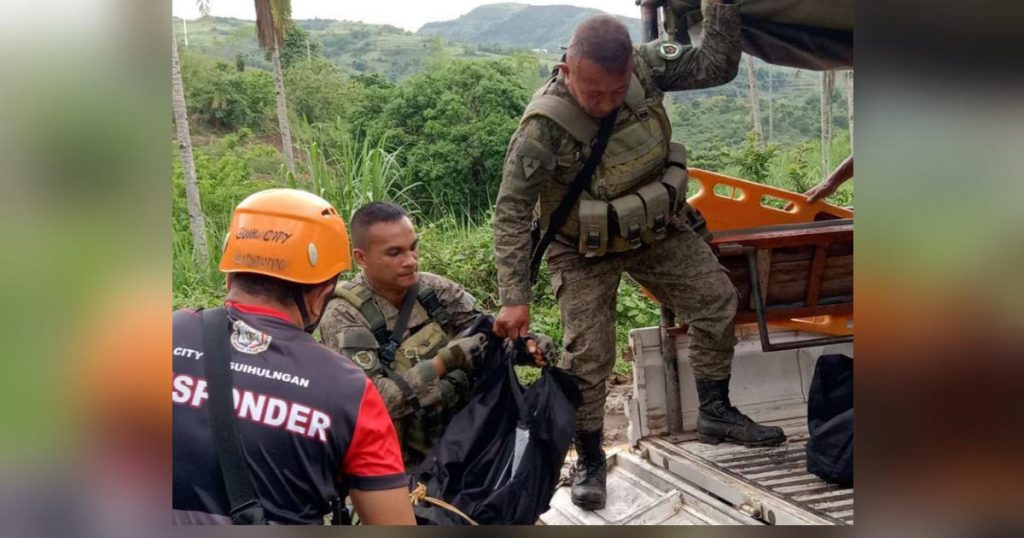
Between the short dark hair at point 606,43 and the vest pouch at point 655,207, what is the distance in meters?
0.47

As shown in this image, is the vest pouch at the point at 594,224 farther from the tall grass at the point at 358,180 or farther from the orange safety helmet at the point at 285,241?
the tall grass at the point at 358,180

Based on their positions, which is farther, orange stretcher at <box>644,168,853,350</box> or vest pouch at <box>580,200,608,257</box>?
orange stretcher at <box>644,168,853,350</box>

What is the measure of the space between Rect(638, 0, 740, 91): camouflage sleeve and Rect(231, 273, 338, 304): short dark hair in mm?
1804

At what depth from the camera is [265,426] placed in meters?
2.11

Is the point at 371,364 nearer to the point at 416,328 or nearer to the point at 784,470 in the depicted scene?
the point at 416,328

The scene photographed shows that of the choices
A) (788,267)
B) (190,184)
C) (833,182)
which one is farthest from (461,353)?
(190,184)

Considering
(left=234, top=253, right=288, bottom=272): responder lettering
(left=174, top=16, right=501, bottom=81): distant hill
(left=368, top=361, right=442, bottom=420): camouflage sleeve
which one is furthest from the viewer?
(left=174, top=16, right=501, bottom=81): distant hill

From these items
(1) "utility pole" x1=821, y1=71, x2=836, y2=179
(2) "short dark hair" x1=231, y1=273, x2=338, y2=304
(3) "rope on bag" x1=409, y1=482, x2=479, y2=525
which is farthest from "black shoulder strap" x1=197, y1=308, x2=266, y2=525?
(1) "utility pole" x1=821, y1=71, x2=836, y2=179

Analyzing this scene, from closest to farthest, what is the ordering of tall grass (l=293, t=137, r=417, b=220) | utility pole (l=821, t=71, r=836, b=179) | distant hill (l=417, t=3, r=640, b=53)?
distant hill (l=417, t=3, r=640, b=53)
tall grass (l=293, t=137, r=417, b=220)
utility pole (l=821, t=71, r=836, b=179)

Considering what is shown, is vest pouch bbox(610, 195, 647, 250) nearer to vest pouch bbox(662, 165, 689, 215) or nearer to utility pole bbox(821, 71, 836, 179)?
vest pouch bbox(662, 165, 689, 215)

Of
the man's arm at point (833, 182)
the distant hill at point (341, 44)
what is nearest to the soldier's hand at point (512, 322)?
the man's arm at point (833, 182)

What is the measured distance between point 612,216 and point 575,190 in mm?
182

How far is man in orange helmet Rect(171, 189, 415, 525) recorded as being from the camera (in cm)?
211
